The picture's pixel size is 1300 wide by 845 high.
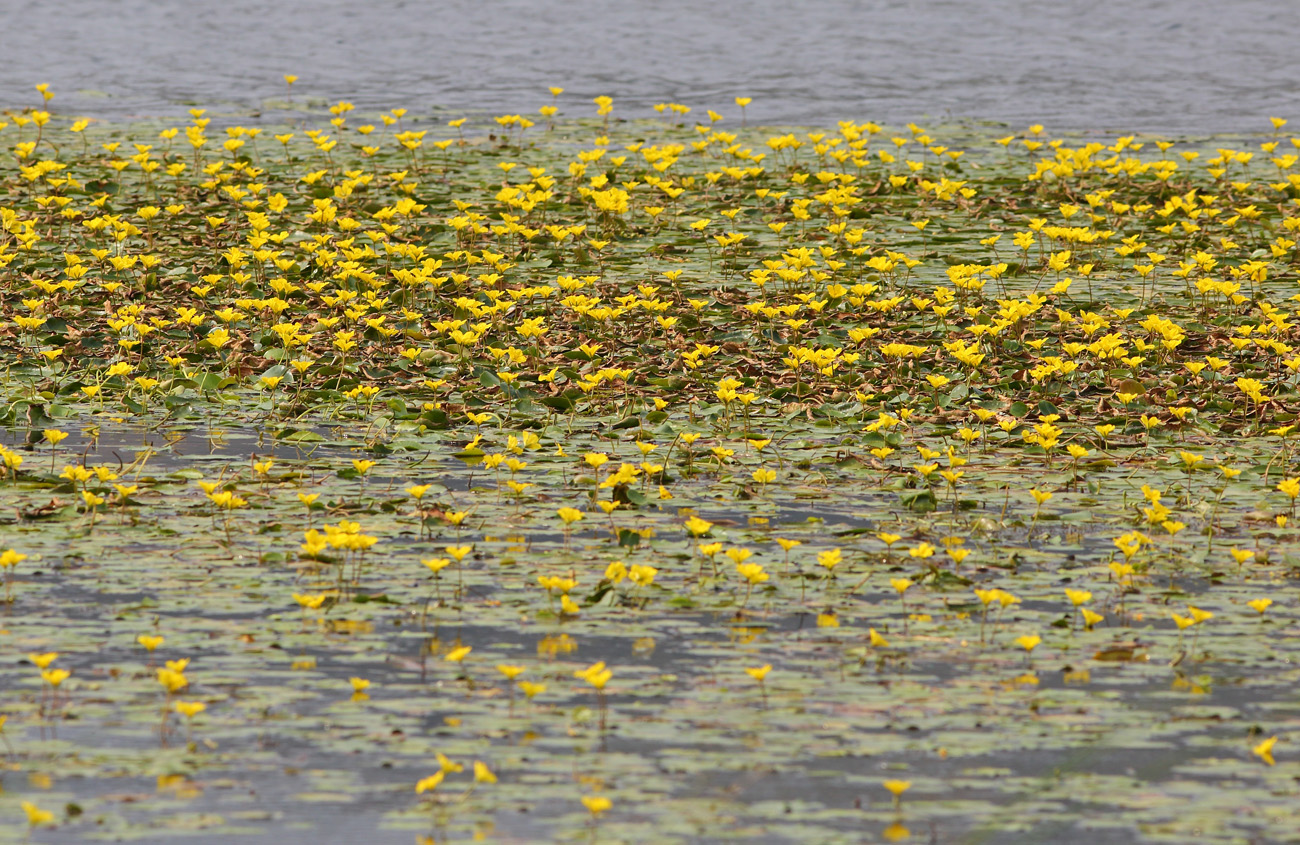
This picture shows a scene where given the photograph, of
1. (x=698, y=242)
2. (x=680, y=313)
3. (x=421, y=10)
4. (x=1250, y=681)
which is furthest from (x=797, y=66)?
(x=1250, y=681)

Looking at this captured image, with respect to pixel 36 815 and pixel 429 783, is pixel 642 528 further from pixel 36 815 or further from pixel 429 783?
pixel 36 815

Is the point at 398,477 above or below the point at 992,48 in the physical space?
below

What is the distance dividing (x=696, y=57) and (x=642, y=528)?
601 inches

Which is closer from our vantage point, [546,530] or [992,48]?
[546,530]

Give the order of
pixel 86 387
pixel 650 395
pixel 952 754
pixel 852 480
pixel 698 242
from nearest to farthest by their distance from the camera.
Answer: pixel 952 754, pixel 852 480, pixel 86 387, pixel 650 395, pixel 698 242

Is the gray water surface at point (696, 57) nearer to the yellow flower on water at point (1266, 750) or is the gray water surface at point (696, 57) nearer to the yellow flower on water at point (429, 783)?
the yellow flower on water at point (1266, 750)

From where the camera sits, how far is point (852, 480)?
19.6 ft

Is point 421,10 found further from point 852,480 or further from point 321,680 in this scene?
point 321,680

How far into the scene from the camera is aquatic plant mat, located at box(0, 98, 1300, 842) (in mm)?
3691

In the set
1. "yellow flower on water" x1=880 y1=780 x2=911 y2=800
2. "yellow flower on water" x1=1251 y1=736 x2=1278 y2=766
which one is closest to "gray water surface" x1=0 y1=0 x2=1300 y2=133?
"yellow flower on water" x1=1251 y1=736 x2=1278 y2=766

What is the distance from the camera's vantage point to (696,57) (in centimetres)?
1984

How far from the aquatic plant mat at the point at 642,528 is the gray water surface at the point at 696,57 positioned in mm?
6323

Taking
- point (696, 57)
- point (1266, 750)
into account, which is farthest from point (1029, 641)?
point (696, 57)

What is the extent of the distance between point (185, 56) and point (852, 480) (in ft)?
51.8
